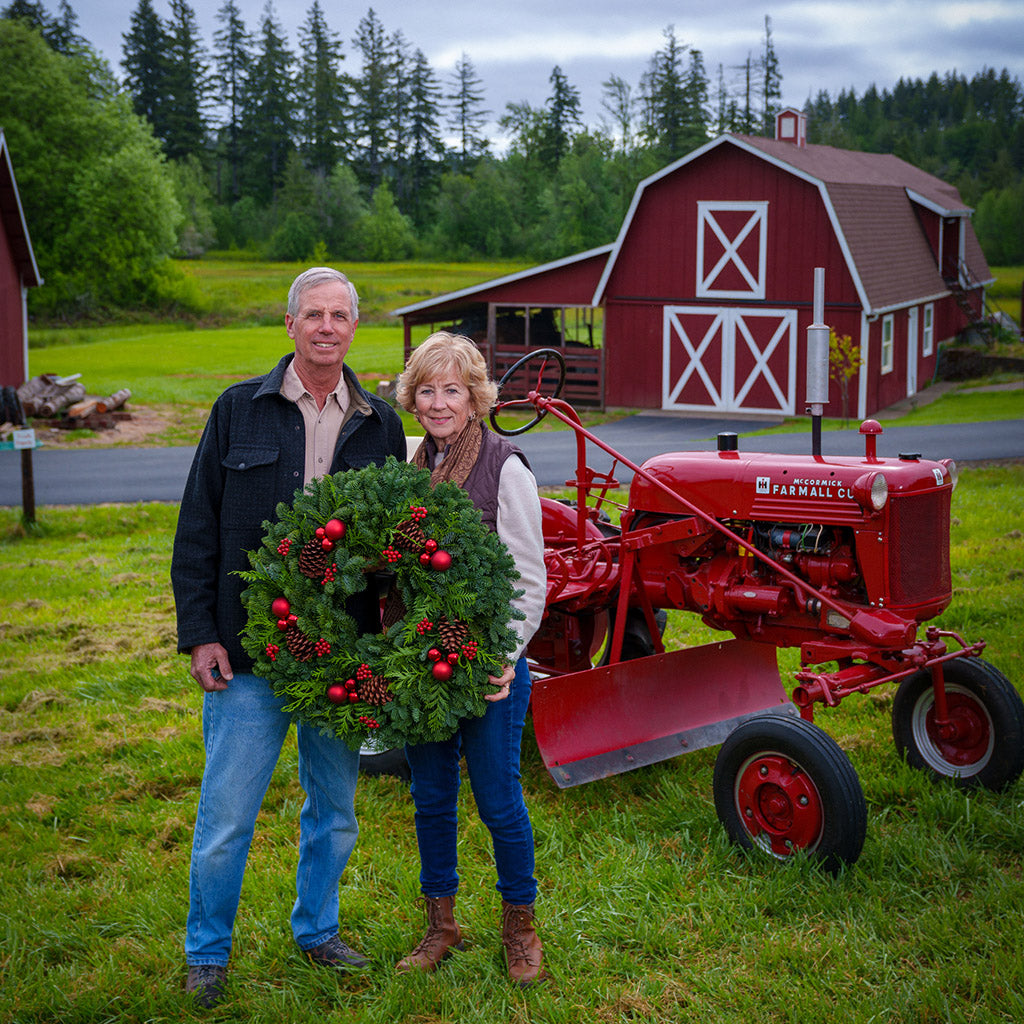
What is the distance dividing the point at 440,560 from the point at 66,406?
18514 mm

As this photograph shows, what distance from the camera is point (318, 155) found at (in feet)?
231

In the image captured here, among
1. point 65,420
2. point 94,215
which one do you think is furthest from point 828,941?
point 94,215

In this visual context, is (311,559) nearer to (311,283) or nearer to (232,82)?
(311,283)

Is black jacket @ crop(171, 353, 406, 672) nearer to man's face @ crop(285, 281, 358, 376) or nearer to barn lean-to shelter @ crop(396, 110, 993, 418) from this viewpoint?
man's face @ crop(285, 281, 358, 376)

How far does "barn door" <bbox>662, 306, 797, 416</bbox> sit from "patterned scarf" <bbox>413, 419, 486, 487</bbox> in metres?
18.6

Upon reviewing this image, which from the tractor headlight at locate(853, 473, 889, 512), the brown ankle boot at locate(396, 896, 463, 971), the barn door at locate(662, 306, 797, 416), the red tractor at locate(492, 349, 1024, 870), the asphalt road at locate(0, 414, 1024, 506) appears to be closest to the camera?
the brown ankle boot at locate(396, 896, 463, 971)

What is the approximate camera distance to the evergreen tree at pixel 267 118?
69.1 meters

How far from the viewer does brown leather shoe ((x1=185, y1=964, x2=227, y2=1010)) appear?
3.00 metres

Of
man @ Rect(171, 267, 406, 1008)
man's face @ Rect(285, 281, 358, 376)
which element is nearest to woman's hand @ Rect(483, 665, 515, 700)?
man @ Rect(171, 267, 406, 1008)

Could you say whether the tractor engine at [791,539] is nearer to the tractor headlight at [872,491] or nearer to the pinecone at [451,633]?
the tractor headlight at [872,491]

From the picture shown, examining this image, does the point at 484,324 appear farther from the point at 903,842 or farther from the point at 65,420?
the point at 903,842

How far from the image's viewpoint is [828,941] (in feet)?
10.5

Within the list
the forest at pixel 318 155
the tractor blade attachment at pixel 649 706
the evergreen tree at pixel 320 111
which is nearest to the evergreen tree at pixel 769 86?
the forest at pixel 318 155

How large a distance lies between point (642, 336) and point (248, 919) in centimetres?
1952
